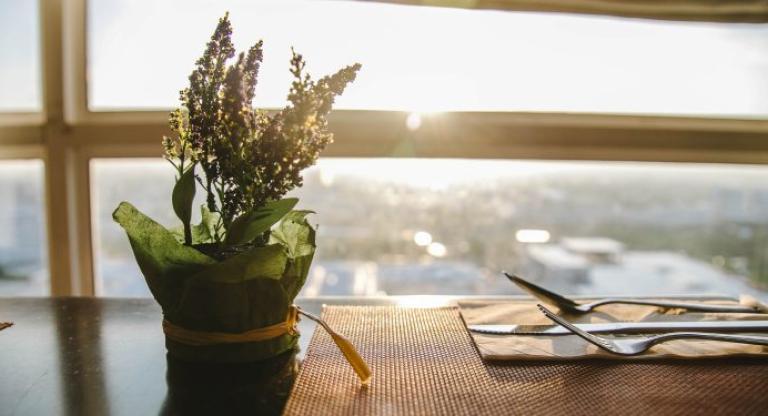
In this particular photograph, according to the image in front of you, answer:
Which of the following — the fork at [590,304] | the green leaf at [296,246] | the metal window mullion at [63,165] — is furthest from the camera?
the metal window mullion at [63,165]

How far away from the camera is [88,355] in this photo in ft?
2.24

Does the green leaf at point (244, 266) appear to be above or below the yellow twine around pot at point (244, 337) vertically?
above

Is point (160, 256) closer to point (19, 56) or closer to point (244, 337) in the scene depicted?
point (244, 337)

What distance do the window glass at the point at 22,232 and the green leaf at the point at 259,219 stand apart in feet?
5.12

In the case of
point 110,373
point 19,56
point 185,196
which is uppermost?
point 19,56

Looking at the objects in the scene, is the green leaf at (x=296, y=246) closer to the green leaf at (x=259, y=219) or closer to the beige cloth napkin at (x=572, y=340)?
the green leaf at (x=259, y=219)

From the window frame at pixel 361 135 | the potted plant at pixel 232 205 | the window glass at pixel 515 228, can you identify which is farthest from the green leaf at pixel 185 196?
the window glass at pixel 515 228

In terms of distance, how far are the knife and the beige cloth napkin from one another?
0.04 feet

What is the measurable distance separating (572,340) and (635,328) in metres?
0.11

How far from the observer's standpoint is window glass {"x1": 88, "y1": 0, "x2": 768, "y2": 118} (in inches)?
66.5

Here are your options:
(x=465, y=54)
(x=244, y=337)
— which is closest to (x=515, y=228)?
(x=465, y=54)

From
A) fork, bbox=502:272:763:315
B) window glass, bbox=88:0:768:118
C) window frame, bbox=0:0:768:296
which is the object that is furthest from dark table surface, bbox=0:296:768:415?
window glass, bbox=88:0:768:118

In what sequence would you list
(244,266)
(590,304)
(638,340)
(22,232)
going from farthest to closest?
(22,232), (590,304), (638,340), (244,266)

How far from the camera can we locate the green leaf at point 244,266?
0.56m
